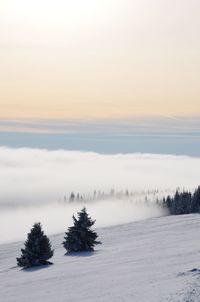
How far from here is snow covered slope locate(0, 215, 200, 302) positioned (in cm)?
2686

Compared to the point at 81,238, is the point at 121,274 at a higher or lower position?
lower

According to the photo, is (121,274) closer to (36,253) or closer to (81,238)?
(36,253)

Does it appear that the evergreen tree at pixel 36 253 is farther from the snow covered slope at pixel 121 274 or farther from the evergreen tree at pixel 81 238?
the evergreen tree at pixel 81 238

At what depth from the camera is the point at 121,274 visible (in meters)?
32.6

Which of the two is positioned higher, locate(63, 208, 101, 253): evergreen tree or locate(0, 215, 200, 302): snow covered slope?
locate(63, 208, 101, 253): evergreen tree

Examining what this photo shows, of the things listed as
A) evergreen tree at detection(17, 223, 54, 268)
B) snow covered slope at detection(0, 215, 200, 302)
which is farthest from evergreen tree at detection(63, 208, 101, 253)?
evergreen tree at detection(17, 223, 54, 268)

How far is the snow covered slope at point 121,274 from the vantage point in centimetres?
2686

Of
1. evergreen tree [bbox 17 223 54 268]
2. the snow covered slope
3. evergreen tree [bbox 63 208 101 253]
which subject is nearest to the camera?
the snow covered slope

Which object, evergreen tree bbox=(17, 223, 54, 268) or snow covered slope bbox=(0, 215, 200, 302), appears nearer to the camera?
snow covered slope bbox=(0, 215, 200, 302)

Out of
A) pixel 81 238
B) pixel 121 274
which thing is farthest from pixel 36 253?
pixel 121 274

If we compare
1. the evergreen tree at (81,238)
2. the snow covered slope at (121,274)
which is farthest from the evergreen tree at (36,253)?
the evergreen tree at (81,238)

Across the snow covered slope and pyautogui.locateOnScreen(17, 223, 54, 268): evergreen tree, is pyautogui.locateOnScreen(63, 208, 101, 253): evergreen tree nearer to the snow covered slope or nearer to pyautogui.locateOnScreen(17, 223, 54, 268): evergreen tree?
the snow covered slope

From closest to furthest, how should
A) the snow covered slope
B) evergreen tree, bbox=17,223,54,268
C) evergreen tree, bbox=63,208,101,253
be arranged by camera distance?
the snow covered slope
evergreen tree, bbox=17,223,54,268
evergreen tree, bbox=63,208,101,253

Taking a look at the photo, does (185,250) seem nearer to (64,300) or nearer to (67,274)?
(67,274)
